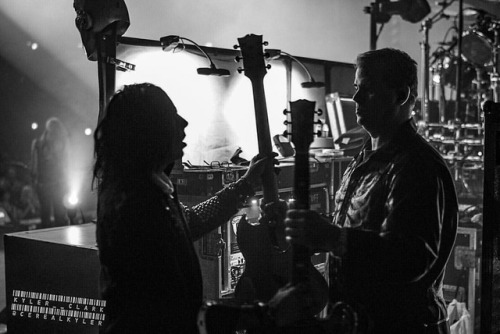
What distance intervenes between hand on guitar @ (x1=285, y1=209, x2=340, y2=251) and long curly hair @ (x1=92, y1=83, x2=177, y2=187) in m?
0.54

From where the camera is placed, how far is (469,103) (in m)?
8.93

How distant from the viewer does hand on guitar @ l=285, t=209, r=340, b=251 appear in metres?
1.80

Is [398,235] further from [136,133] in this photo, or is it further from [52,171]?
[52,171]

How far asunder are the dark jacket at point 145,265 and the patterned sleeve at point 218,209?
1.81ft

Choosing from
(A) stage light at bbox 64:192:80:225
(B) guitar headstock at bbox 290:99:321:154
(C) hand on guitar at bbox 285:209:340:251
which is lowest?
(A) stage light at bbox 64:192:80:225

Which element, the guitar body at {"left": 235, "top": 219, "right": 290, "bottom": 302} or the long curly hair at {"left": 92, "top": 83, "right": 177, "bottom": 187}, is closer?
the long curly hair at {"left": 92, "top": 83, "right": 177, "bottom": 187}

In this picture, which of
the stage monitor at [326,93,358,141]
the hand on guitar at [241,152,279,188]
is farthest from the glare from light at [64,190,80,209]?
the hand on guitar at [241,152,279,188]

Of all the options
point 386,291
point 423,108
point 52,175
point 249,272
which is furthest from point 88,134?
Result: point 386,291

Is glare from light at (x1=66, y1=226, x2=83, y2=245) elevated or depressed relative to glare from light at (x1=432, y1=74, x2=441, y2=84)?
depressed

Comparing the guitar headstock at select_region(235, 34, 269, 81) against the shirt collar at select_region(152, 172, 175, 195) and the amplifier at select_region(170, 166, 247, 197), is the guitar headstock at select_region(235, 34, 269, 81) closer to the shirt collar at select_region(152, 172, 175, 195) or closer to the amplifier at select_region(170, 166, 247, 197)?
the shirt collar at select_region(152, 172, 175, 195)

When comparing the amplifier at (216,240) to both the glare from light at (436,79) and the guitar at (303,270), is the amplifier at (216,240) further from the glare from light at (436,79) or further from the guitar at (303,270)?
the glare from light at (436,79)

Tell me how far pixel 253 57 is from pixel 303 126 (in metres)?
0.69

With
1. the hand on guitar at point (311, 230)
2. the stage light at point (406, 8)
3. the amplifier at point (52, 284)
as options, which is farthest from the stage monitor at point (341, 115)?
the hand on guitar at point (311, 230)

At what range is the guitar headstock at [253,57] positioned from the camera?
8.13ft
